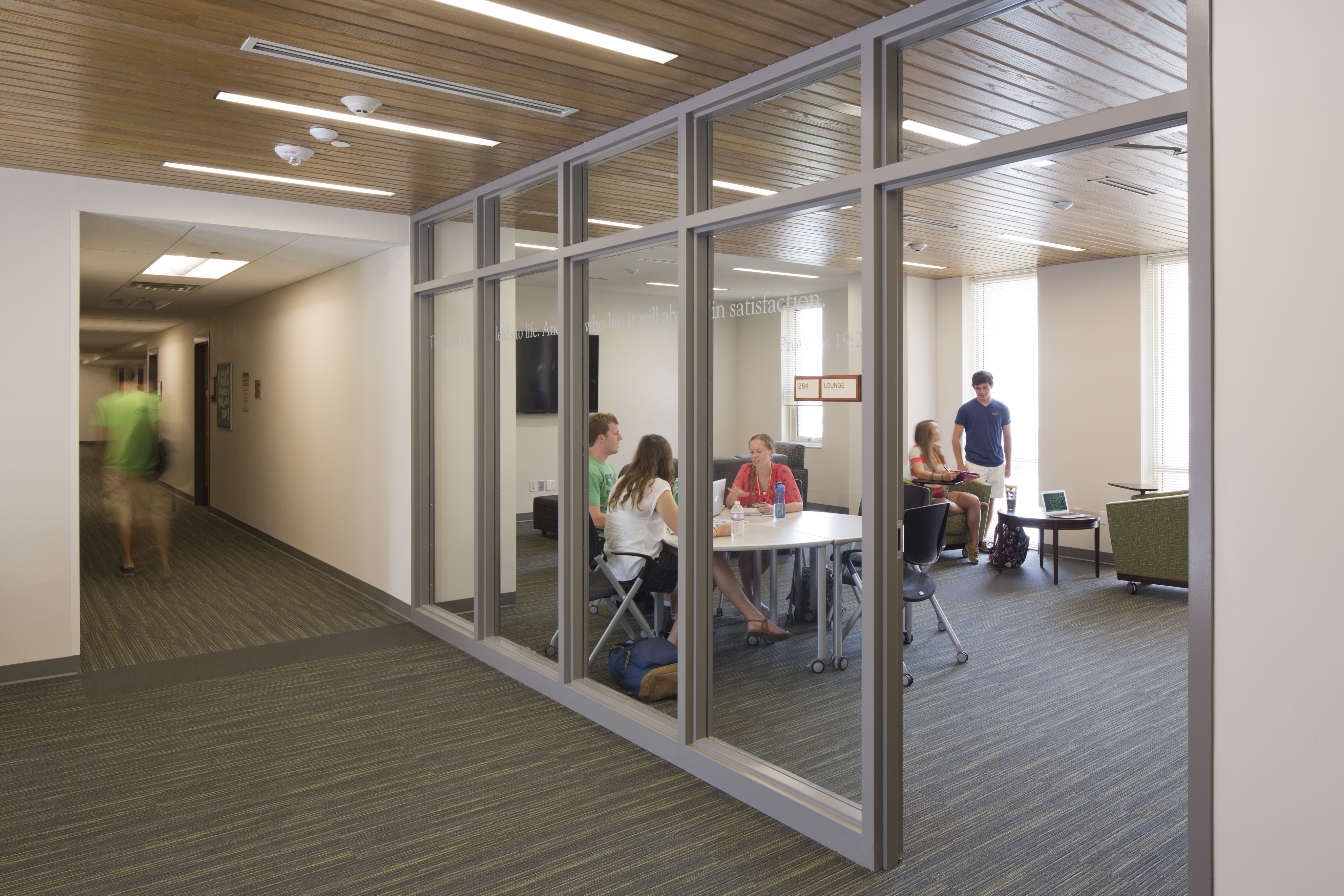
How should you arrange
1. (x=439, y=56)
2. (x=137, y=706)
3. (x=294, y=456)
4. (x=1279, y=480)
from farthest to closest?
1. (x=294, y=456)
2. (x=137, y=706)
3. (x=439, y=56)
4. (x=1279, y=480)

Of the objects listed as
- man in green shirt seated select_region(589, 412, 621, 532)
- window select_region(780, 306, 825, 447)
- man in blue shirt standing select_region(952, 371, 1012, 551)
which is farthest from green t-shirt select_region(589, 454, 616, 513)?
man in blue shirt standing select_region(952, 371, 1012, 551)

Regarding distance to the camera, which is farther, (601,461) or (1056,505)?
(1056,505)

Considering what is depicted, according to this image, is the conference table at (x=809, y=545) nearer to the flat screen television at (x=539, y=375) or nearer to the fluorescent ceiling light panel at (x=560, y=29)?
the flat screen television at (x=539, y=375)

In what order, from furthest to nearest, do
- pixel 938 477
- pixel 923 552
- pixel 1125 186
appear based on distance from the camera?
pixel 938 477, pixel 923 552, pixel 1125 186

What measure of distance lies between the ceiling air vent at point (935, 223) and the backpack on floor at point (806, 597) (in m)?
2.85

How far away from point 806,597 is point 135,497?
21.8 feet

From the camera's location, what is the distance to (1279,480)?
78.5 inches

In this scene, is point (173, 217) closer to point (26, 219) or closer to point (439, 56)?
point (26, 219)

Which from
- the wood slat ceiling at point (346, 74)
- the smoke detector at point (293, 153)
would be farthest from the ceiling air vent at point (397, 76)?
the smoke detector at point (293, 153)

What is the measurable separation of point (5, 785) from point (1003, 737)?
4.36 m

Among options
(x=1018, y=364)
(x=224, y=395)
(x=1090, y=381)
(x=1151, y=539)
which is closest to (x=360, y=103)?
(x=1151, y=539)

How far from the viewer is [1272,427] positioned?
2.00 metres

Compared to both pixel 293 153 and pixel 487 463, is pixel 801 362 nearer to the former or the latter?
pixel 487 463

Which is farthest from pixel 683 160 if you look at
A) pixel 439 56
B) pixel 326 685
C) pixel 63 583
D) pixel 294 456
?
pixel 294 456
